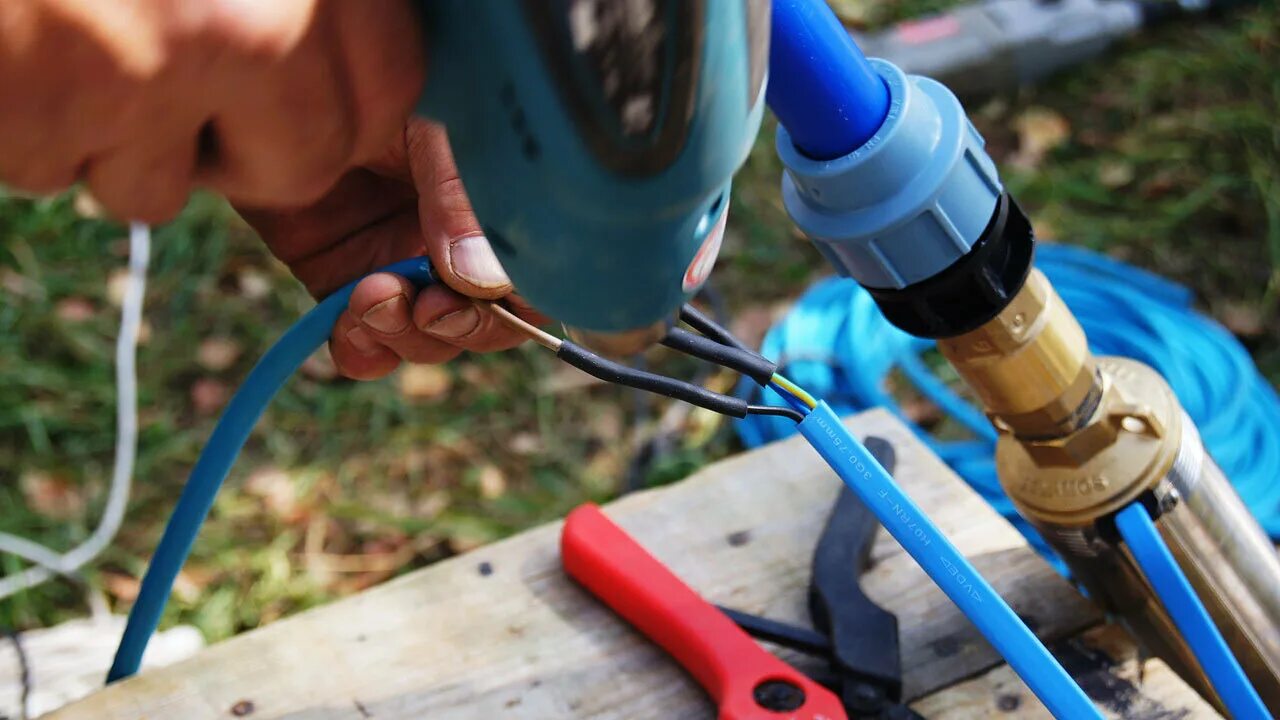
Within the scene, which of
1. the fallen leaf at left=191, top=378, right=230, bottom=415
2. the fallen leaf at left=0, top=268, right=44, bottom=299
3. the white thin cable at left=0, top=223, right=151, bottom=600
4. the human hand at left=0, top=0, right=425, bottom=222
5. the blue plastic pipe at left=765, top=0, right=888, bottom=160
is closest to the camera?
the human hand at left=0, top=0, right=425, bottom=222

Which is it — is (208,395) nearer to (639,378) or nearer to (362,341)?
(362,341)

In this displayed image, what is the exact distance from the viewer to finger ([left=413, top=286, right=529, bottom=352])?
0.68 meters

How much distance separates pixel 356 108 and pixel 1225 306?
1.66 meters

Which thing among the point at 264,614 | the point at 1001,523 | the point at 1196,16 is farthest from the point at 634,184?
the point at 1196,16

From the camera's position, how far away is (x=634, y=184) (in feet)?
1.20

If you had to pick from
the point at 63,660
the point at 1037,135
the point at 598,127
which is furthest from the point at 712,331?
the point at 1037,135

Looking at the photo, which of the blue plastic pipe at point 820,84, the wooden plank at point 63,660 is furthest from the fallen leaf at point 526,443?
the blue plastic pipe at point 820,84

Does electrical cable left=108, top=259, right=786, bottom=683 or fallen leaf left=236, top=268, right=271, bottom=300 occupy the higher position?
electrical cable left=108, top=259, right=786, bottom=683

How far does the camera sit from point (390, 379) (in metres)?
1.64

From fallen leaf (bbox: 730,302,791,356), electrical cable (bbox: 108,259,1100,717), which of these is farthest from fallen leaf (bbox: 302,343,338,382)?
electrical cable (bbox: 108,259,1100,717)

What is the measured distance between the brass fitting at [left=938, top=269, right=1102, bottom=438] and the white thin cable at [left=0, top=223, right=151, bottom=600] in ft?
3.22

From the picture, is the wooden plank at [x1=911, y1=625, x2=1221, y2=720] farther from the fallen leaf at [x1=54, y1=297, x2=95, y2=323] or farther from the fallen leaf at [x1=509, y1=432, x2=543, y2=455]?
the fallen leaf at [x1=54, y1=297, x2=95, y2=323]

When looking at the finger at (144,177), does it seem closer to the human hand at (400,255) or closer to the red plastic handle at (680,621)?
the human hand at (400,255)

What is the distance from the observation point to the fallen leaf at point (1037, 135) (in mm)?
2035
